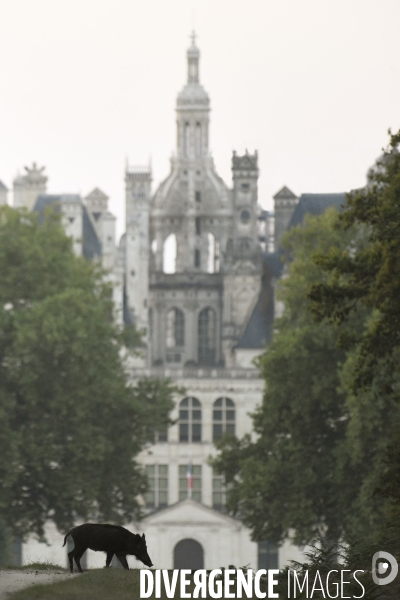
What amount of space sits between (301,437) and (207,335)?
4449 inches

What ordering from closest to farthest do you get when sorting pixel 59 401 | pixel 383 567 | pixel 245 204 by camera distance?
pixel 383 567 → pixel 59 401 → pixel 245 204

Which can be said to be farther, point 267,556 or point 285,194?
point 285,194

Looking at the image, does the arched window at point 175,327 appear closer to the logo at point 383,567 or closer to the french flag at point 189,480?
the french flag at point 189,480

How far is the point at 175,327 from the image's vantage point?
17650 cm

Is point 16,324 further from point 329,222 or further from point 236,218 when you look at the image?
point 236,218

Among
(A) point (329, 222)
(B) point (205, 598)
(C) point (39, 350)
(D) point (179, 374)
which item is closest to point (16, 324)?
(C) point (39, 350)

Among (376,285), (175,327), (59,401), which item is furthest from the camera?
(175,327)

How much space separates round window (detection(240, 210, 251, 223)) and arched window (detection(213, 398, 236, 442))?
167ft

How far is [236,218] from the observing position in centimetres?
17525

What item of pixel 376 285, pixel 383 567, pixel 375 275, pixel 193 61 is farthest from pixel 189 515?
pixel 383 567

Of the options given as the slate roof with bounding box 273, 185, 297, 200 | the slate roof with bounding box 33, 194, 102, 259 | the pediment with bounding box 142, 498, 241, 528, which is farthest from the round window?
the pediment with bounding box 142, 498, 241, 528

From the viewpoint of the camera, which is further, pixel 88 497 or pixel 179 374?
pixel 179 374

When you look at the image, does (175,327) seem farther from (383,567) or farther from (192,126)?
(383,567)

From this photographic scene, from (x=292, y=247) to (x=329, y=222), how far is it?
4.88 metres
